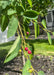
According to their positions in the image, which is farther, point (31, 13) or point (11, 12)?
point (11, 12)

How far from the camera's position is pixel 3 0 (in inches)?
32.8

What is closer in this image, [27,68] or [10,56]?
[10,56]

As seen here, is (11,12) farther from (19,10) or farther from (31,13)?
(31,13)

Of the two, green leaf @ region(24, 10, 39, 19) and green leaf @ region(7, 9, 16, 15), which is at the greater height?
green leaf @ region(7, 9, 16, 15)

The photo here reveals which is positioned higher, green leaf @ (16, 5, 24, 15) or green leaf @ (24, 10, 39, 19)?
green leaf @ (16, 5, 24, 15)

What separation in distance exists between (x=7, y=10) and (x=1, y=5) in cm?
5

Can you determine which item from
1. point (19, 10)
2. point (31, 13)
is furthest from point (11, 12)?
point (31, 13)

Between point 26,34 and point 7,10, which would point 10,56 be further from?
point 26,34

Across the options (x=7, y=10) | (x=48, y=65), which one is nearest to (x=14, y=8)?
(x=7, y=10)

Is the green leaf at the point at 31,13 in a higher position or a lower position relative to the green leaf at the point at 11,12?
lower

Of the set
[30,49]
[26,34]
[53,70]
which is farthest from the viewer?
[53,70]

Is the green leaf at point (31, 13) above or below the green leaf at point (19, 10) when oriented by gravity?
below

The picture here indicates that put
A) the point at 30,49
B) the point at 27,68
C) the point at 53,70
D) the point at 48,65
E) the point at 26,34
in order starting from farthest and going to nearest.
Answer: the point at 48,65, the point at 53,70, the point at 26,34, the point at 30,49, the point at 27,68

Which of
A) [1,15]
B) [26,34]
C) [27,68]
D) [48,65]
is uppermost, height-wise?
[1,15]
